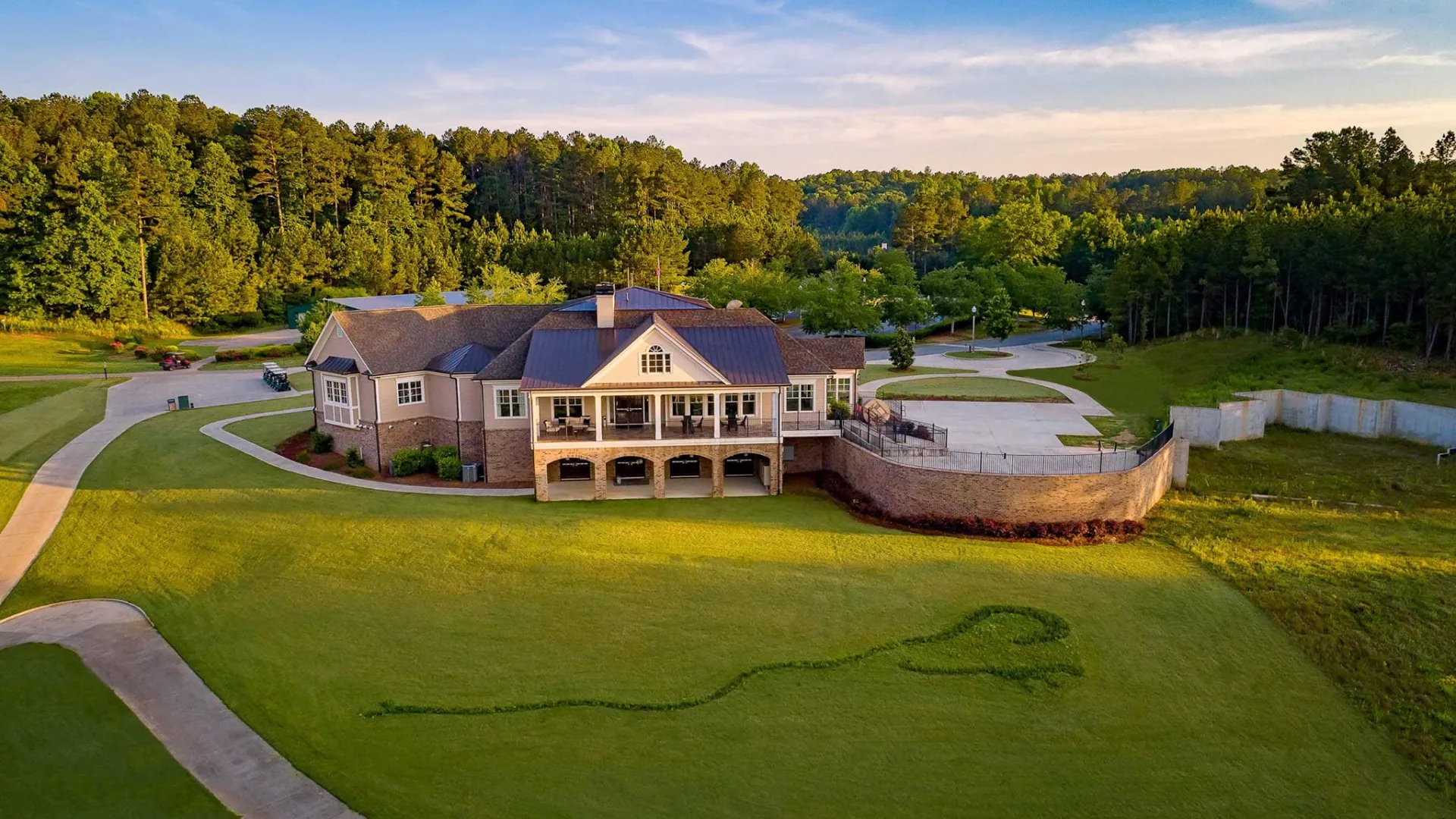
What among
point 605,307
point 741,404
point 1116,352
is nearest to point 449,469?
point 605,307

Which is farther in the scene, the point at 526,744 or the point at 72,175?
the point at 72,175

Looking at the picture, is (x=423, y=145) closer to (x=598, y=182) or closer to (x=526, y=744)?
(x=598, y=182)

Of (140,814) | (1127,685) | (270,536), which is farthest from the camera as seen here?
(270,536)

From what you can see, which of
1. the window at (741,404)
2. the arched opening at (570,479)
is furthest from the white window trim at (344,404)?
the window at (741,404)

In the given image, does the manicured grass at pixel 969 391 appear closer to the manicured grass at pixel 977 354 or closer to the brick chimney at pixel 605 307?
the manicured grass at pixel 977 354

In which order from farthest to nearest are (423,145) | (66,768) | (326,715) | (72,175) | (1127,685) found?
1. (423,145)
2. (72,175)
3. (1127,685)
4. (326,715)
5. (66,768)

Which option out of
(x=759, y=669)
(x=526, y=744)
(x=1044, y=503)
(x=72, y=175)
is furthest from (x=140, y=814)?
(x=72, y=175)
